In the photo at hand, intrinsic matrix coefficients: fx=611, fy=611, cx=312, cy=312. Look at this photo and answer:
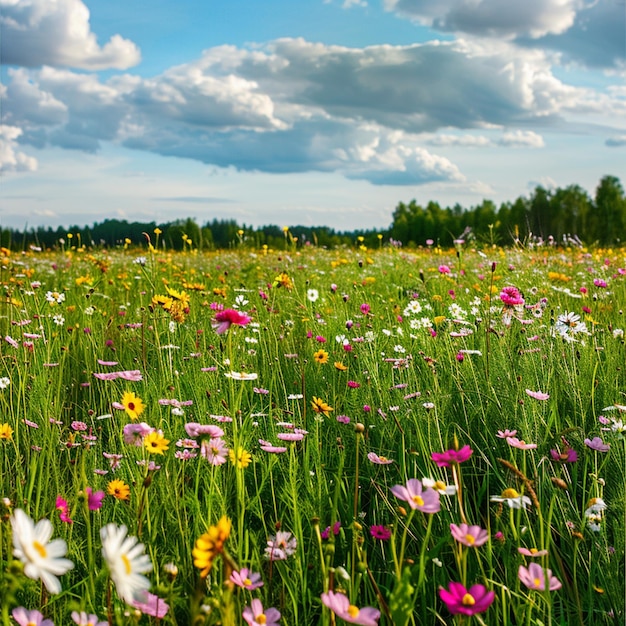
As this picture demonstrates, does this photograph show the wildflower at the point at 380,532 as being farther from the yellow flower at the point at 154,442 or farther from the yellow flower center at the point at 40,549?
the yellow flower center at the point at 40,549

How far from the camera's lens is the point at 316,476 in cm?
181

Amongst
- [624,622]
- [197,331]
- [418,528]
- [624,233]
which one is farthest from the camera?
[624,233]

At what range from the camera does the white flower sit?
0.66 m

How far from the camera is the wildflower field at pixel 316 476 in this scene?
1.07 metres

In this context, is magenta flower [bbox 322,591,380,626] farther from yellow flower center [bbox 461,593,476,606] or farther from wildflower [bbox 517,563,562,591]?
wildflower [bbox 517,563,562,591]

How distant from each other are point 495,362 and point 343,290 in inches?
92.1

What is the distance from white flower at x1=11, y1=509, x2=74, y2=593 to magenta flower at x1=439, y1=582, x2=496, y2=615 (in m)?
0.50

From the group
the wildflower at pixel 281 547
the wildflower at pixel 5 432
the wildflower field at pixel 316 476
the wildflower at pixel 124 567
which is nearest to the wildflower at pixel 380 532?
the wildflower field at pixel 316 476

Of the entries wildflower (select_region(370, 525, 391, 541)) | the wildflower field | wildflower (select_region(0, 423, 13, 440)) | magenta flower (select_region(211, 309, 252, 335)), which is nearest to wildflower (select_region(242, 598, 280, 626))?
the wildflower field

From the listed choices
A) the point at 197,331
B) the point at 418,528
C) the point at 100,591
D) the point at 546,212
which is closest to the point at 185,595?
the point at 100,591

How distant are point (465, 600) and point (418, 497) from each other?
0.21 metres

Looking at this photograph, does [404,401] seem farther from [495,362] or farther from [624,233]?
[624,233]

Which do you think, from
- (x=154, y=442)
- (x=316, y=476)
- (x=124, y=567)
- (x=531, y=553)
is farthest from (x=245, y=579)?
(x=316, y=476)

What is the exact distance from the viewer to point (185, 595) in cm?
137
